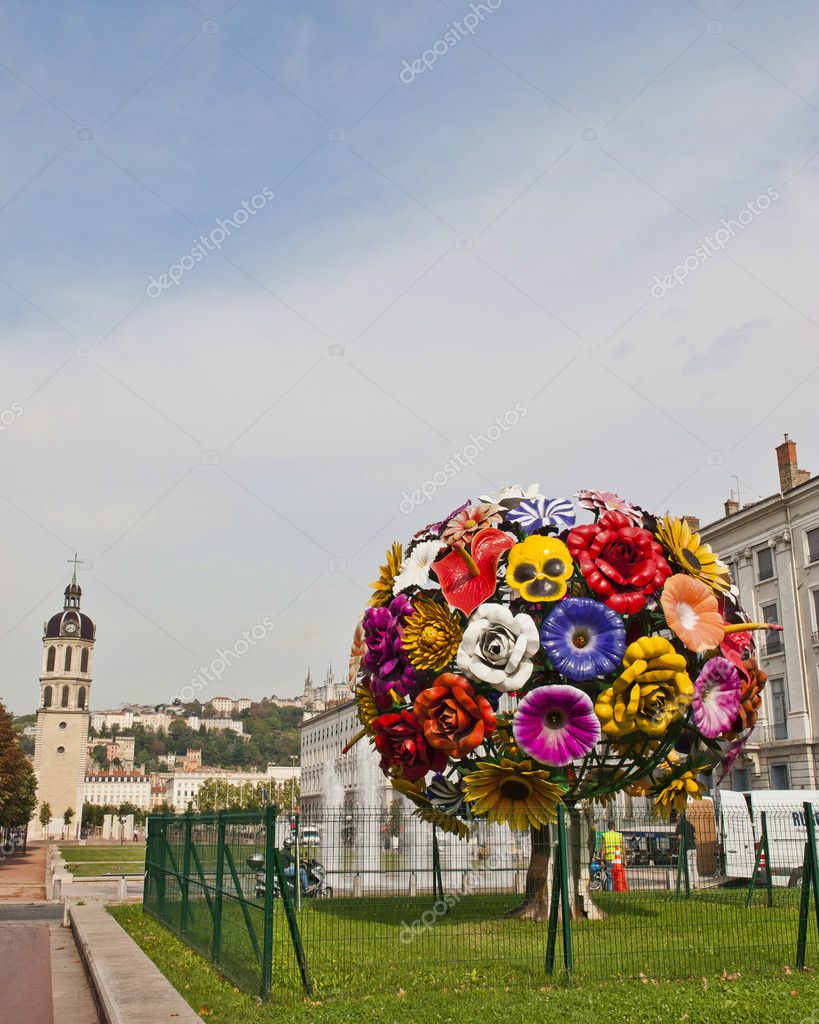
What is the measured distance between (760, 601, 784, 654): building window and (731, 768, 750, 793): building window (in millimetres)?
5987

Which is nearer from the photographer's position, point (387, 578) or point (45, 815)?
point (387, 578)

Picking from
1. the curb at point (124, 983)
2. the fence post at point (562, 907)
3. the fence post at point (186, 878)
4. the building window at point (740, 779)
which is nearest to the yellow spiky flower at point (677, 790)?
the fence post at point (562, 907)

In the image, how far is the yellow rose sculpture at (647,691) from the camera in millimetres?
15883

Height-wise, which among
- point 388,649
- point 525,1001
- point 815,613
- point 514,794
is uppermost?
point 815,613

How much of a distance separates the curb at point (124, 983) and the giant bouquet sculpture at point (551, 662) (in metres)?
5.31

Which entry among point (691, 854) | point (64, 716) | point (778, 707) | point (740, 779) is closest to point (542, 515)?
point (691, 854)

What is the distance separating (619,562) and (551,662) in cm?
211

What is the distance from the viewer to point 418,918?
14.9 m

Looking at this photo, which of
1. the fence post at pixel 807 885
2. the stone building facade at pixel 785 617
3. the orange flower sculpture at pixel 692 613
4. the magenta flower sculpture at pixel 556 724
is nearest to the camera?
the fence post at pixel 807 885

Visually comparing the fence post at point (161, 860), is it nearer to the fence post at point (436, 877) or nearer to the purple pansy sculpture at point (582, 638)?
the fence post at point (436, 877)

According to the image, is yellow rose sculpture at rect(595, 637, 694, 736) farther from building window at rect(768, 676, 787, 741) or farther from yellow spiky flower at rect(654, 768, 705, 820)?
building window at rect(768, 676, 787, 741)

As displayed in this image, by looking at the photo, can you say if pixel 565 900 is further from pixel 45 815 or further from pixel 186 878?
pixel 45 815

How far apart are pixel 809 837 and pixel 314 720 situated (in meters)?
139

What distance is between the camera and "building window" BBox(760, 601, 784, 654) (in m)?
48.7
